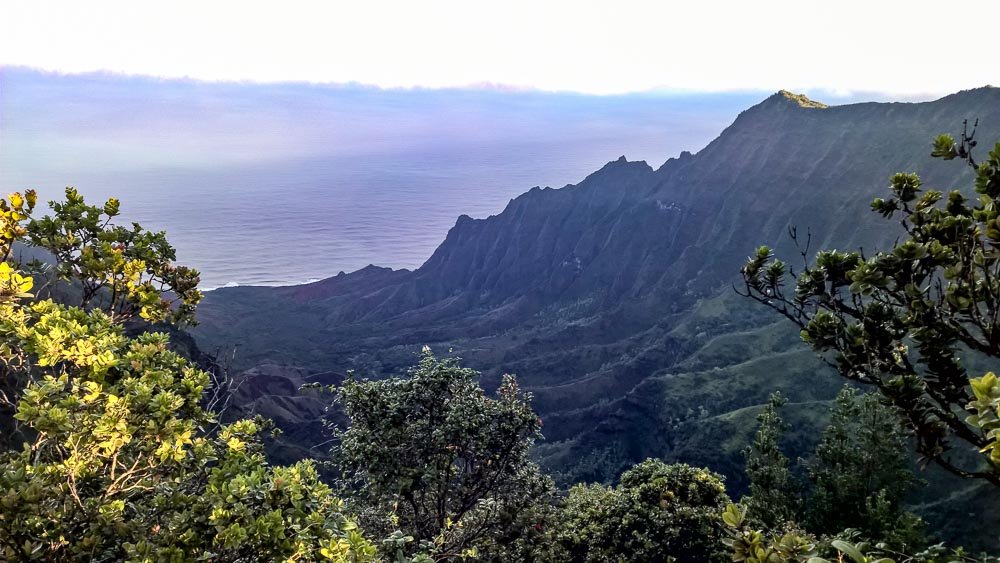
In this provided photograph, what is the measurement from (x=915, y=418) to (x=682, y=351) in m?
112

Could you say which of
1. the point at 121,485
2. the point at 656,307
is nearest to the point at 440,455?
the point at 121,485

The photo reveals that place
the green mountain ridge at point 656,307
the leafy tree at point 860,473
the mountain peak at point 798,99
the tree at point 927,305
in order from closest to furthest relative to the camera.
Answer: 1. the tree at point 927,305
2. the leafy tree at point 860,473
3. the green mountain ridge at point 656,307
4. the mountain peak at point 798,99

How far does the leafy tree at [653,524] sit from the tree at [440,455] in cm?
295

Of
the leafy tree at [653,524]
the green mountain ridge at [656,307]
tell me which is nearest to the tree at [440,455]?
the leafy tree at [653,524]

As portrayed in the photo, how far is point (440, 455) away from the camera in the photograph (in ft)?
56.0

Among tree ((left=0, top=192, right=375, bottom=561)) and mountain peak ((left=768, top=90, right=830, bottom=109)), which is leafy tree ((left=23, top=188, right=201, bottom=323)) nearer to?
tree ((left=0, top=192, right=375, bottom=561))

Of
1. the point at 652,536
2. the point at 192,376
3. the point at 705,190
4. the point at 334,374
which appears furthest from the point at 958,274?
the point at 705,190

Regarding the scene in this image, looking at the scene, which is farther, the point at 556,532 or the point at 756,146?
the point at 756,146

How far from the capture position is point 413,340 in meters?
150

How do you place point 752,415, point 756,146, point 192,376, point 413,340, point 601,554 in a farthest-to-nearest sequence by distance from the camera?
point 756,146
point 413,340
point 752,415
point 601,554
point 192,376

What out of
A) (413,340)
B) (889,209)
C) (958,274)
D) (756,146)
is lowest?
(413,340)

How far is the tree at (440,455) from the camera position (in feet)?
52.7

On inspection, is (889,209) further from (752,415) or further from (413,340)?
(413,340)

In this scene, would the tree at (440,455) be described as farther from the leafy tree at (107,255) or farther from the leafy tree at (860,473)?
the leafy tree at (860,473)
